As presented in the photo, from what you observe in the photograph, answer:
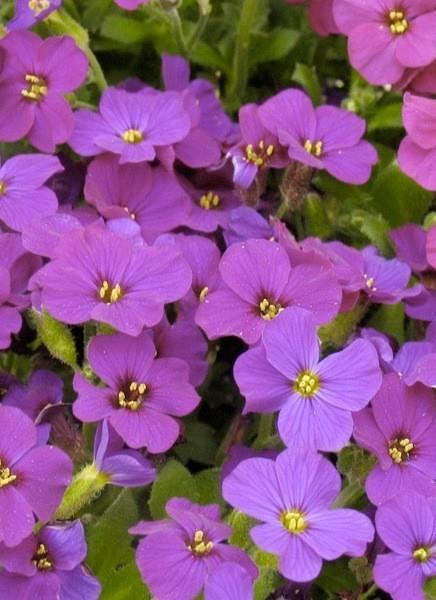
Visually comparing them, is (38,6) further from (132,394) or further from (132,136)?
(132,394)

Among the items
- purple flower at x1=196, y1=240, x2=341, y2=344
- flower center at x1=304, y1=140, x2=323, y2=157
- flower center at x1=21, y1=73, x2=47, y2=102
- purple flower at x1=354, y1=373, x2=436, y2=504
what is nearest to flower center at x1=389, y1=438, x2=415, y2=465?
purple flower at x1=354, y1=373, x2=436, y2=504

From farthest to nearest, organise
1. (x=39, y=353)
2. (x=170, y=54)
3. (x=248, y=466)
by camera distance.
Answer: (x=170, y=54), (x=39, y=353), (x=248, y=466)

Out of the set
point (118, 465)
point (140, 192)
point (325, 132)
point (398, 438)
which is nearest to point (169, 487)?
point (118, 465)

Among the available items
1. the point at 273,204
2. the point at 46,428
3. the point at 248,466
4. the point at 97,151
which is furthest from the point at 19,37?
the point at 248,466

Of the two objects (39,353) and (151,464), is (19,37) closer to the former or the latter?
(39,353)

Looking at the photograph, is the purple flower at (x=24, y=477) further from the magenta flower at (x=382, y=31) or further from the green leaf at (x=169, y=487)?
the magenta flower at (x=382, y=31)

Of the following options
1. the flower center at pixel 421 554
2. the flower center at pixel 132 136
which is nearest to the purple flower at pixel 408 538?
the flower center at pixel 421 554
